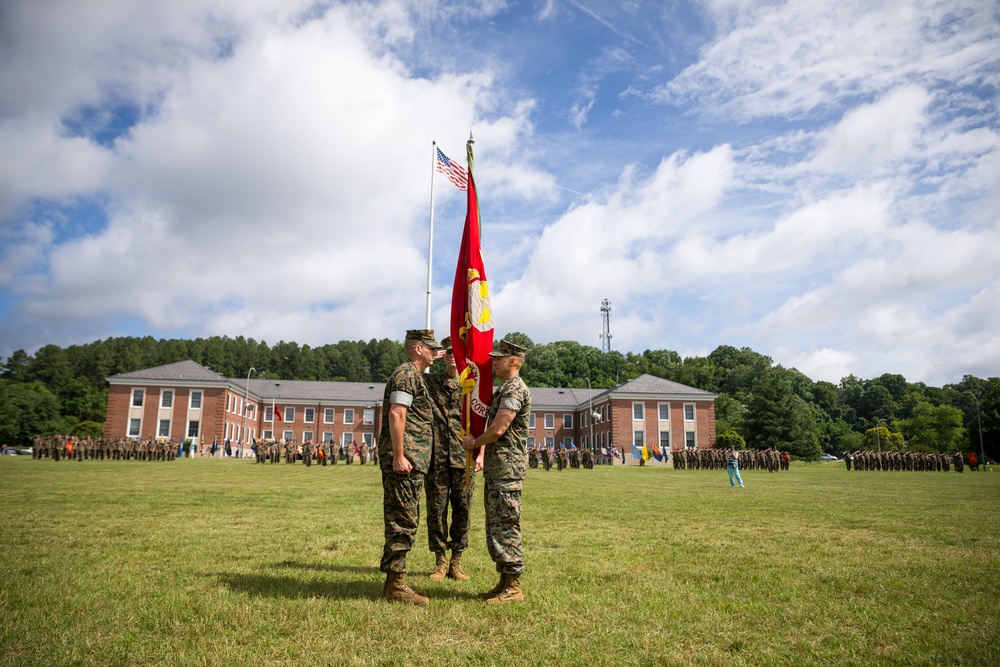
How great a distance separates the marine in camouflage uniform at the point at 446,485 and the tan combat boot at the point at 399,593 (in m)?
0.98

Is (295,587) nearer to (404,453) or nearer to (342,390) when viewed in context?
(404,453)

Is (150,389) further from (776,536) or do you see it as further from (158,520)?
(776,536)

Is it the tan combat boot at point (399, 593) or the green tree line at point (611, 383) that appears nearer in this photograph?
the tan combat boot at point (399, 593)

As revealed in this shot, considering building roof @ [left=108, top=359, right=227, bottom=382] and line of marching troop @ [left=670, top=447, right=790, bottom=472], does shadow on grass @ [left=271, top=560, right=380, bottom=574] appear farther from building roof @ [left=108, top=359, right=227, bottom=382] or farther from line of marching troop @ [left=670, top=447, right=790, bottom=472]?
building roof @ [left=108, top=359, right=227, bottom=382]

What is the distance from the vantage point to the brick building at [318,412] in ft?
202

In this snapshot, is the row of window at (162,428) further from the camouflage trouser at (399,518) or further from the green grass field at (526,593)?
the camouflage trouser at (399,518)

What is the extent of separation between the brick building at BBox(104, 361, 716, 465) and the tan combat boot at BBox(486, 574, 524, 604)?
2063 inches

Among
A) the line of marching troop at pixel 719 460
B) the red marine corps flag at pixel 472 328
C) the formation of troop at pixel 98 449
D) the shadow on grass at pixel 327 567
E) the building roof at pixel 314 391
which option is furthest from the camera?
the building roof at pixel 314 391

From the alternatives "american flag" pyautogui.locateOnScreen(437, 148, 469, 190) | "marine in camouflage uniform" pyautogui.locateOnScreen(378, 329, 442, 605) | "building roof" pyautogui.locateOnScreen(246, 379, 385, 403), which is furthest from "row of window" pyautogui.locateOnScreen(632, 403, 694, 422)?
"marine in camouflage uniform" pyautogui.locateOnScreen(378, 329, 442, 605)

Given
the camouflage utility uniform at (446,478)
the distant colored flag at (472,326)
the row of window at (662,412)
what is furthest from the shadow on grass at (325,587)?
the row of window at (662,412)

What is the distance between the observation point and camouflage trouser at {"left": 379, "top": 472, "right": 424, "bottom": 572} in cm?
548

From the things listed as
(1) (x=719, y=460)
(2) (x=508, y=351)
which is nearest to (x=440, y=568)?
(2) (x=508, y=351)

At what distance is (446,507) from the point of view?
257 inches

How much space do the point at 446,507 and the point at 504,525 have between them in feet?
3.52
